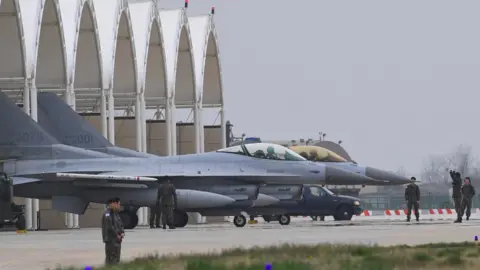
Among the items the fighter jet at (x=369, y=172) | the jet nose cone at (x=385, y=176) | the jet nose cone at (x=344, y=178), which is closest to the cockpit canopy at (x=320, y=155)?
the fighter jet at (x=369, y=172)

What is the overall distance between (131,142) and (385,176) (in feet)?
59.1

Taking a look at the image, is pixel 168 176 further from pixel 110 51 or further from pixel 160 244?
pixel 110 51

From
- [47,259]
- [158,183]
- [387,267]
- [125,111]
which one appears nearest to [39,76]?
[158,183]

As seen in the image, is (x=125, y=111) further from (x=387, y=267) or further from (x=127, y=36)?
(x=387, y=267)

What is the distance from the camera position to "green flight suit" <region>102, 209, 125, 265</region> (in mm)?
15133

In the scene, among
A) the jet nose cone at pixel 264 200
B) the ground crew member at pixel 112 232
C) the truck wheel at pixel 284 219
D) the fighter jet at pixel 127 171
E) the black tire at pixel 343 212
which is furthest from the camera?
the black tire at pixel 343 212

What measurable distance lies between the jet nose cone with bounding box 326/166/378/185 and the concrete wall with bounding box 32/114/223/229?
10.9 meters

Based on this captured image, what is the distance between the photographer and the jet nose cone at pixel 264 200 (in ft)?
112

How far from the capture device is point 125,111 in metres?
59.0

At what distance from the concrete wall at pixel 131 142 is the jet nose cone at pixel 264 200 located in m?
9.40

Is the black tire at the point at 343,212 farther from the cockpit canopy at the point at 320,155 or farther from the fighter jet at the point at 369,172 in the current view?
the fighter jet at the point at 369,172

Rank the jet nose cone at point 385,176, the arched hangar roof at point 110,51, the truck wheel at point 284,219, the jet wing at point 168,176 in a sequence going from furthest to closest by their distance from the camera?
the truck wheel at point 284,219, the arched hangar roof at point 110,51, the jet nose cone at point 385,176, the jet wing at point 168,176

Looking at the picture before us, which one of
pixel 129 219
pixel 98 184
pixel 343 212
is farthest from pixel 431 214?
pixel 98 184

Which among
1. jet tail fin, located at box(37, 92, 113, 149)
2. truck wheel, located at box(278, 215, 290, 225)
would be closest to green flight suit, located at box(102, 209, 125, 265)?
jet tail fin, located at box(37, 92, 113, 149)
